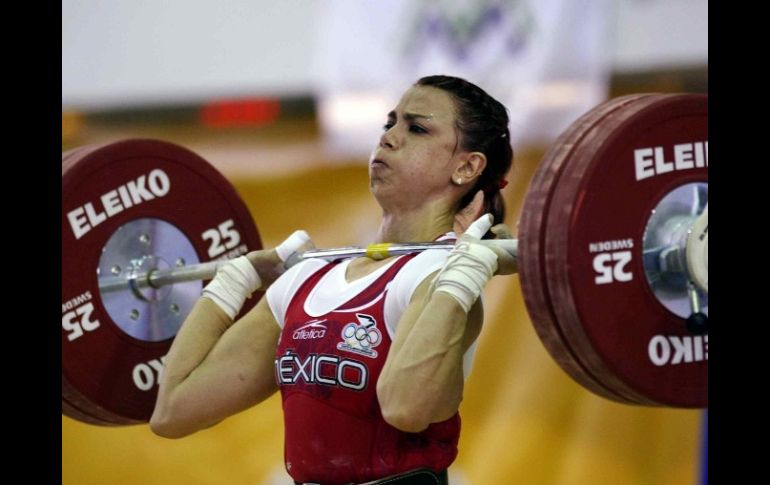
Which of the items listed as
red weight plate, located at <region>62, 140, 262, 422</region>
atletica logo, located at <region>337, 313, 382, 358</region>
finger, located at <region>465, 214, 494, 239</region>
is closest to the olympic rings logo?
atletica logo, located at <region>337, 313, 382, 358</region>

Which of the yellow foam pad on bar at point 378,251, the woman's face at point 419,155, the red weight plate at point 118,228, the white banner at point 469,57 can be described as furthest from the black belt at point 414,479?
the white banner at point 469,57

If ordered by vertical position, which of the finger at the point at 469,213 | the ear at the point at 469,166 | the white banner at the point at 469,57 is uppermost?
the white banner at the point at 469,57

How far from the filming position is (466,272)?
2102 mm

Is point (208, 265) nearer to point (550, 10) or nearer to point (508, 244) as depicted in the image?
point (508, 244)

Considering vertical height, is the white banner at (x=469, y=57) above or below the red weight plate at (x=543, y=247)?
above

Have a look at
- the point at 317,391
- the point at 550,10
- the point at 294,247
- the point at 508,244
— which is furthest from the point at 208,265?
the point at 550,10

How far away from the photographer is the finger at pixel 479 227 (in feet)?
7.29

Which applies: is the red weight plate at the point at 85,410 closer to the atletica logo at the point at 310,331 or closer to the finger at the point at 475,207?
the atletica logo at the point at 310,331

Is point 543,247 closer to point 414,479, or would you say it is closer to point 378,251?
point 378,251

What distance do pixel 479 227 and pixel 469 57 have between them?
1432mm

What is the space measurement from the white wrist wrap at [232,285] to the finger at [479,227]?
2.09 feet

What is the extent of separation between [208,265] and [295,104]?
1.27m

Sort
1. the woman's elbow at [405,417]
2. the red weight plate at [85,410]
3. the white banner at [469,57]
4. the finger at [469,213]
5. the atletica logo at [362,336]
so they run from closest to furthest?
the woman's elbow at [405,417]
the atletica logo at [362,336]
the finger at [469,213]
the red weight plate at [85,410]
the white banner at [469,57]

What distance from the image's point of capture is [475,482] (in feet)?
11.3
